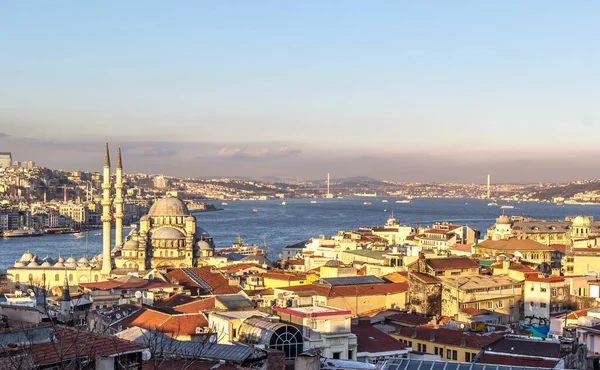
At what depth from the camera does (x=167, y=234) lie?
33.7 m

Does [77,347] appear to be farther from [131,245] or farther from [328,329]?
[131,245]

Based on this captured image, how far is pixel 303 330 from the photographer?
37.8 ft

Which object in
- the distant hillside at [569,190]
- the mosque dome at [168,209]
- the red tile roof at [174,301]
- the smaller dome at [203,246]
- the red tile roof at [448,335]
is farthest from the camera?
the distant hillside at [569,190]

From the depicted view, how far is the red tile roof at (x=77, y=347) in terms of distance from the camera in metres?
5.00

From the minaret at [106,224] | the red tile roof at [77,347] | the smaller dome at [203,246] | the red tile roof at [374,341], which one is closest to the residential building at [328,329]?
the red tile roof at [374,341]

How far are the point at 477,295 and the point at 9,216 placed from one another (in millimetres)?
85048

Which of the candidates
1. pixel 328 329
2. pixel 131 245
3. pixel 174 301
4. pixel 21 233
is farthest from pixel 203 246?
pixel 21 233

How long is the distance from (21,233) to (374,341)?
78.4m

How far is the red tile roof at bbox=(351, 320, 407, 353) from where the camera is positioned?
42.1ft

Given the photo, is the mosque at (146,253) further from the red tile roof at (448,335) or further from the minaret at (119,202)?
the red tile roof at (448,335)

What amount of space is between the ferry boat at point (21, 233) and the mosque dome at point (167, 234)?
55.1m

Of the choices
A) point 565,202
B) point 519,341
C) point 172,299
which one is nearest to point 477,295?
point 172,299

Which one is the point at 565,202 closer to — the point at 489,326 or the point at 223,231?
the point at 223,231

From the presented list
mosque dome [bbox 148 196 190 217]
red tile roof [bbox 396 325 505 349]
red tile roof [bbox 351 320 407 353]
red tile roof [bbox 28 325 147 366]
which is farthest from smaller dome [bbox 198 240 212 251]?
red tile roof [bbox 28 325 147 366]
